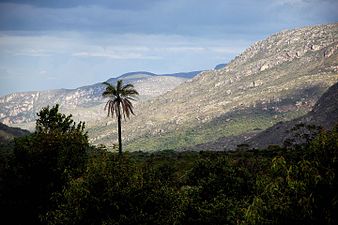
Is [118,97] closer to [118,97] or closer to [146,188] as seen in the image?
[118,97]

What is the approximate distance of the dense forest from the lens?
20000 mm

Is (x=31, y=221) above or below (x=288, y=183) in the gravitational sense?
below

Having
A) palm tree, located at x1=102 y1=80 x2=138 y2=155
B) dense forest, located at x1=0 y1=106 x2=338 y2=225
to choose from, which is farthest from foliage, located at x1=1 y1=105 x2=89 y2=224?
palm tree, located at x1=102 y1=80 x2=138 y2=155

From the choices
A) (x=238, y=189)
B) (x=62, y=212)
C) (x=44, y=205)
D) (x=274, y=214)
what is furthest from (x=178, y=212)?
(x=238, y=189)

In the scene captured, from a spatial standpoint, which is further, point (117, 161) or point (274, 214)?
point (117, 161)

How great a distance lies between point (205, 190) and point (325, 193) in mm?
26699

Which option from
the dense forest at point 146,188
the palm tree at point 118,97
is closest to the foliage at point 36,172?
the dense forest at point 146,188

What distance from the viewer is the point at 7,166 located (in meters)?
40.4

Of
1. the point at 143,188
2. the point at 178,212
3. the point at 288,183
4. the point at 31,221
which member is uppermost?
the point at 288,183

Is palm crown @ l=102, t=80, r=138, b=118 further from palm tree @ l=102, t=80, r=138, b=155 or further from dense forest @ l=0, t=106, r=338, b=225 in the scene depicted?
dense forest @ l=0, t=106, r=338, b=225

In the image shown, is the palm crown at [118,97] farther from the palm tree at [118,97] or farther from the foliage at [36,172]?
the foliage at [36,172]

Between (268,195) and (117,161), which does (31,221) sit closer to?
(117,161)

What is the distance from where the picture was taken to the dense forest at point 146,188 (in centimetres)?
2000

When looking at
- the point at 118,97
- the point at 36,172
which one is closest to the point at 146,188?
the point at 36,172
